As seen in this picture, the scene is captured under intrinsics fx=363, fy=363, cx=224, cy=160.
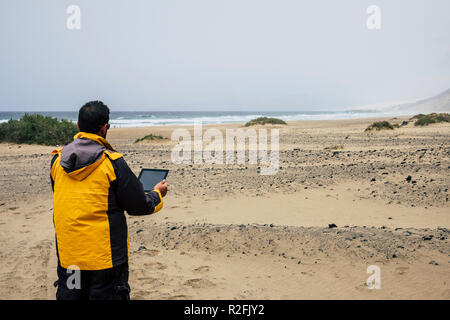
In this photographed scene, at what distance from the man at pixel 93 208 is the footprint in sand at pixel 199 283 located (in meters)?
2.19

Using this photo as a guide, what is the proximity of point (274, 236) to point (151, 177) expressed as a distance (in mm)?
3516

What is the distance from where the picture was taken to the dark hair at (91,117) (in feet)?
8.86

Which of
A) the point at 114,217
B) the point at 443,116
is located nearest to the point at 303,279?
the point at 114,217

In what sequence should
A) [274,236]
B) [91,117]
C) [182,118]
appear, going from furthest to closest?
1. [182,118]
2. [274,236]
3. [91,117]

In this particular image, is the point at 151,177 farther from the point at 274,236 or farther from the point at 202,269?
the point at 274,236

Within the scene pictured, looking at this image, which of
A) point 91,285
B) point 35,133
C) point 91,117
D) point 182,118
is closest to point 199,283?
point 91,285

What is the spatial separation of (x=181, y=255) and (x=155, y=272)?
0.68 meters

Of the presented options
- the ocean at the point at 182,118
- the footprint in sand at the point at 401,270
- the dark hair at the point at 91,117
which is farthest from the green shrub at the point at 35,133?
the ocean at the point at 182,118

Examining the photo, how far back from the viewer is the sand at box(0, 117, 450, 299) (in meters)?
4.85

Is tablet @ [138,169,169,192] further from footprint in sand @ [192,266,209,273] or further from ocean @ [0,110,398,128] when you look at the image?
ocean @ [0,110,398,128]

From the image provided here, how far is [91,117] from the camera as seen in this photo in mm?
2705

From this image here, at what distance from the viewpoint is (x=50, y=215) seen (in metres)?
8.09

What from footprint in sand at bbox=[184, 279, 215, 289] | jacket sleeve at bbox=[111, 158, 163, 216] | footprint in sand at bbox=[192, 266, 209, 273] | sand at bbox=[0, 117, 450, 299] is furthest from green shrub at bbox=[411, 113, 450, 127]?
jacket sleeve at bbox=[111, 158, 163, 216]

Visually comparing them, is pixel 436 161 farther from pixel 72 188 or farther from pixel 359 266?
pixel 72 188
